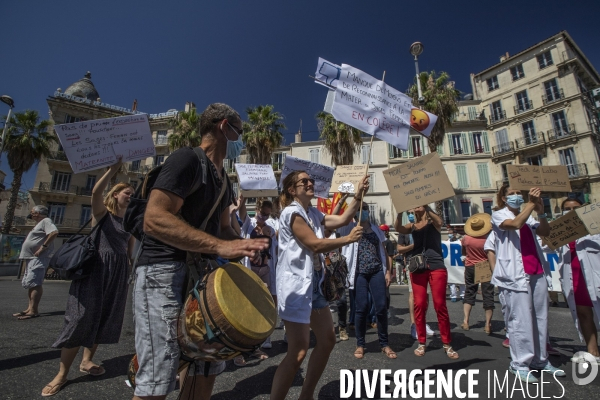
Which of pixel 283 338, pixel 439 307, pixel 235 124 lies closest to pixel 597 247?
pixel 439 307


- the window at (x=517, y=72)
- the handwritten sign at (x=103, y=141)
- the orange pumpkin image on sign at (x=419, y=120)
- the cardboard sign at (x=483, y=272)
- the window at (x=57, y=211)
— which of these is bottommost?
the cardboard sign at (x=483, y=272)

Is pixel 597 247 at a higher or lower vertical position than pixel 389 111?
lower

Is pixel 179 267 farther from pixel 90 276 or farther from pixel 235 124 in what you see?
pixel 90 276

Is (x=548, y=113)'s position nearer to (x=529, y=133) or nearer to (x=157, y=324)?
(x=529, y=133)

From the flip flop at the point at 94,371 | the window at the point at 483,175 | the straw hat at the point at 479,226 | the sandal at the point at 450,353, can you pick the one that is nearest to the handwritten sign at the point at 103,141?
the flip flop at the point at 94,371

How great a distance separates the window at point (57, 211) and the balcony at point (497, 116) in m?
44.3

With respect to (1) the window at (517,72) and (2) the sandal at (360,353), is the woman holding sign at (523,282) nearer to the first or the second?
(2) the sandal at (360,353)

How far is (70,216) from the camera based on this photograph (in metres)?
31.6

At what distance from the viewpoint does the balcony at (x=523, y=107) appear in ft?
93.0

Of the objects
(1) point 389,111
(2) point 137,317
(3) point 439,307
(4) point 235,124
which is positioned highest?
(1) point 389,111

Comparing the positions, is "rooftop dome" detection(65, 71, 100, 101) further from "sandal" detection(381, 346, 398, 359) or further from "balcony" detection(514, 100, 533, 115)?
"balcony" detection(514, 100, 533, 115)

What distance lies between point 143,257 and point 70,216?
124ft

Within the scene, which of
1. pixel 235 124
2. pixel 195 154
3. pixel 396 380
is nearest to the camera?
pixel 195 154

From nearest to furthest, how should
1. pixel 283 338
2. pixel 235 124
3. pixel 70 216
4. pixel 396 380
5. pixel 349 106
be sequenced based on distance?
pixel 235 124 → pixel 396 380 → pixel 349 106 → pixel 283 338 → pixel 70 216
